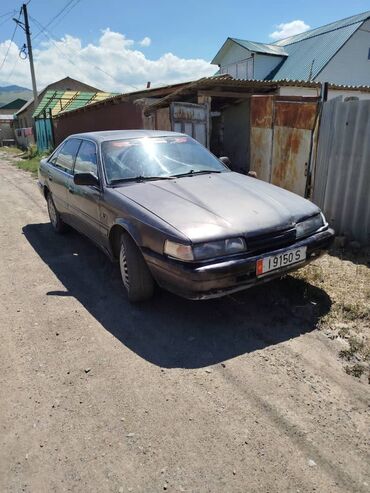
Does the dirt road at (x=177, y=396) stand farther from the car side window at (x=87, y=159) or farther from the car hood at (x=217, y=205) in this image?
the car side window at (x=87, y=159)

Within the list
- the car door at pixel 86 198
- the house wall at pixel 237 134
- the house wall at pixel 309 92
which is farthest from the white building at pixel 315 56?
the car door at pixel 86 198

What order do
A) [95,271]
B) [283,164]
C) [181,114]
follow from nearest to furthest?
1. [95,271]
2. [283,164]
3. [181,114]

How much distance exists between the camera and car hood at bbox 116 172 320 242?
3.00 meters

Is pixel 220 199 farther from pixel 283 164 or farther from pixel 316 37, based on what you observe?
pixel 316 37

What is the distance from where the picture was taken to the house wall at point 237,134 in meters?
11.6

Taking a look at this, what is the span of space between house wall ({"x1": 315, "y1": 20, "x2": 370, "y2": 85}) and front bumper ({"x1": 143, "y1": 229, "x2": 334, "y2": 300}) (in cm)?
2027

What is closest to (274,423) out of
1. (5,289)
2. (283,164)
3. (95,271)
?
(95,271)

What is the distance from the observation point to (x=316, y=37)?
22.5 meters

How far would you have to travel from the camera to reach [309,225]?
340cm

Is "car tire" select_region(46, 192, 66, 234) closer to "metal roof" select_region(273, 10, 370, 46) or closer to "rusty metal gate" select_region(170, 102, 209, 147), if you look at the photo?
"rusty metal gate" select_region(170, 102, 209, 147)

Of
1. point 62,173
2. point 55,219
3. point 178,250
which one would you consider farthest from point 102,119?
point 178,250

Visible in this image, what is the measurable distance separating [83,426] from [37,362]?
0.86m

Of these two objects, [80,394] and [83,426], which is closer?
[83,426]

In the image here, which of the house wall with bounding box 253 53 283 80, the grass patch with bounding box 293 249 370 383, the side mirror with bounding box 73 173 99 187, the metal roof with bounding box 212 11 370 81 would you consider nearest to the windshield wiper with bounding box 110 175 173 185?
the side mirror with bounding box 73 173 99 187
